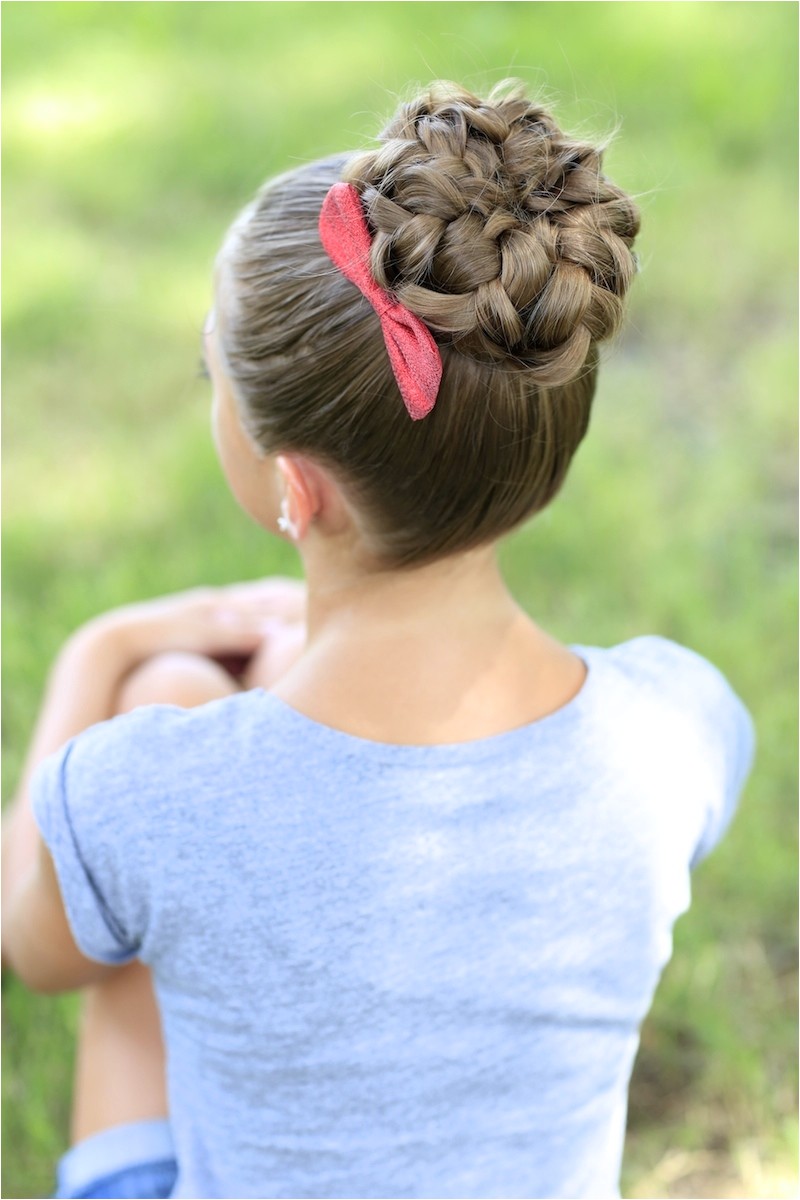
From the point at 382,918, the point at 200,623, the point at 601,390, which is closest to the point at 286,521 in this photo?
the point at 382,918

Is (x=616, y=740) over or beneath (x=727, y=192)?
beneath

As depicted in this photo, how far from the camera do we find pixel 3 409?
8.33ft

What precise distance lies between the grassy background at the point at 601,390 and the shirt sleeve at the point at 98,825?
0.64 metres

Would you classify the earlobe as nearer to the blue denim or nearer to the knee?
the knee

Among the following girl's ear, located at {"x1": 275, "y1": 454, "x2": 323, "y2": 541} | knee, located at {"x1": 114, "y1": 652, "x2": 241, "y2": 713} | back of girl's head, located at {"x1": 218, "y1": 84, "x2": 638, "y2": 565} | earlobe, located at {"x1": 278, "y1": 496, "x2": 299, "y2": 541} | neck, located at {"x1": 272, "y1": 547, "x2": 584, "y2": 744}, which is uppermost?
back of girl's head, located at {"x1": 218, "y1": 84, "x2": 638, "y2": 565}

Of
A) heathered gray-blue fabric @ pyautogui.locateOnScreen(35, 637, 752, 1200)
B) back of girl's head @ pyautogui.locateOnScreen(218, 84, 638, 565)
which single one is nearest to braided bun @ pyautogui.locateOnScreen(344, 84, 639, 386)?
back of girl's head @ pyautogui.locateOnScreen(218, 84, 638, 565)

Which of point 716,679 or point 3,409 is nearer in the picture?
point 716,679

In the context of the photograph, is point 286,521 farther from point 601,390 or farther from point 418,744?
point 601,390

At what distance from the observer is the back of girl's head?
94 cm

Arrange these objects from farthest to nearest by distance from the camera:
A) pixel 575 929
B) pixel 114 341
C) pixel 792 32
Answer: pixel 792 32
pixel 114 341
pixel 575 929

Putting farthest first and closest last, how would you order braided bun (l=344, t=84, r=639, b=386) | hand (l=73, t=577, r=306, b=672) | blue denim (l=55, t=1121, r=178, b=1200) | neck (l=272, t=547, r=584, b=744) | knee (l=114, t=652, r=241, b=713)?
hand (l=73, t=577, r=306, b=672) → knee (l=114, t=652, r=241, b=713) → blue denim (l=55, t=1121, r=178, b=1200) → neck (l=272, t=547, r=584, b=744) → braided bun (l=344, t=84, r=639, b=386)

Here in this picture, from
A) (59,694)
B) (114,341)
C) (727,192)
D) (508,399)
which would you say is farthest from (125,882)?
(727,192)

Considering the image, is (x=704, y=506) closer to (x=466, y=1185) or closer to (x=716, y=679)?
(x=716, y=679)

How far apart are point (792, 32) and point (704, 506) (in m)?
1.78
